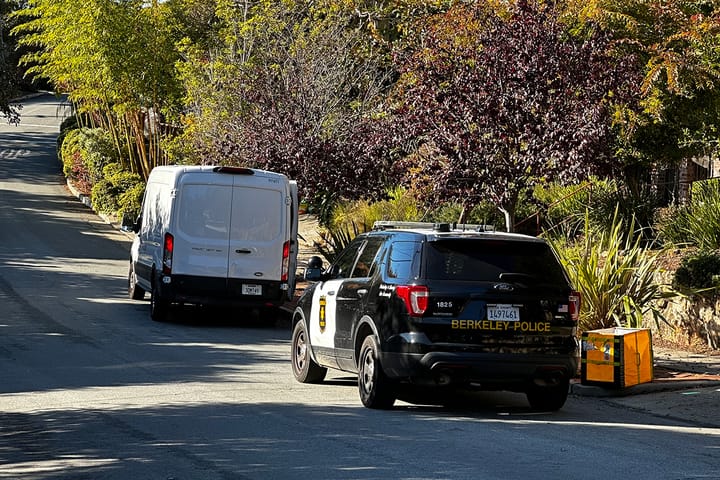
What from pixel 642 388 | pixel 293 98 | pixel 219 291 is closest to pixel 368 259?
pixel 642 388

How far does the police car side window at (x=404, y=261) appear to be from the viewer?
11141 millimetres

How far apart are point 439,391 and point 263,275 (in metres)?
6.49

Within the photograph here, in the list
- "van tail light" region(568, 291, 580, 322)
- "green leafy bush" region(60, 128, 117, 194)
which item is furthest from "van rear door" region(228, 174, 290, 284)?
"green leafy bush" region(60, 128, 117, 194)

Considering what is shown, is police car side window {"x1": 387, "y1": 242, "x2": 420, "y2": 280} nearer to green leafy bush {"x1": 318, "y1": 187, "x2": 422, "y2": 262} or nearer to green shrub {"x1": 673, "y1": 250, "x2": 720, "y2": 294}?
green shrub {"x1": 673, "y1": 250, "x2": 720, "y2": 294}

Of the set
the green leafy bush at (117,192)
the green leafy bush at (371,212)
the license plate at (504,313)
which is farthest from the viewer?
the green leafy bush at (117,192)

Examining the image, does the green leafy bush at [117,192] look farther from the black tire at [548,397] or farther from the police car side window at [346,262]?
the black tire at [548,397]

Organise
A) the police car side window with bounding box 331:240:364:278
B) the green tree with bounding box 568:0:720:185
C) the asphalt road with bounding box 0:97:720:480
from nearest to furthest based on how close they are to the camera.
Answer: the asphalt road with bounding box 0:97:720:480 < the police car side window with bounding box 331:240:364:278 < the green tree with bounding box 568:0:720:185

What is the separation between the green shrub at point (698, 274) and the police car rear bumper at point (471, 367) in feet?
17.9

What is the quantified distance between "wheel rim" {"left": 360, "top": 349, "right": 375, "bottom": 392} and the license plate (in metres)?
1.21

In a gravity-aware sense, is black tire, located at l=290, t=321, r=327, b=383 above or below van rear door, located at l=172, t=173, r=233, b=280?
below

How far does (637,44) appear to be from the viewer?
16234 mm

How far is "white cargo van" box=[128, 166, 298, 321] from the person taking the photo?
18531mm

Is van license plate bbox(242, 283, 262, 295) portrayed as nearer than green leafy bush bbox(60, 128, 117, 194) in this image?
Yes

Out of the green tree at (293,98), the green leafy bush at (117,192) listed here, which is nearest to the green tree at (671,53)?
the green tree at (293,98)
